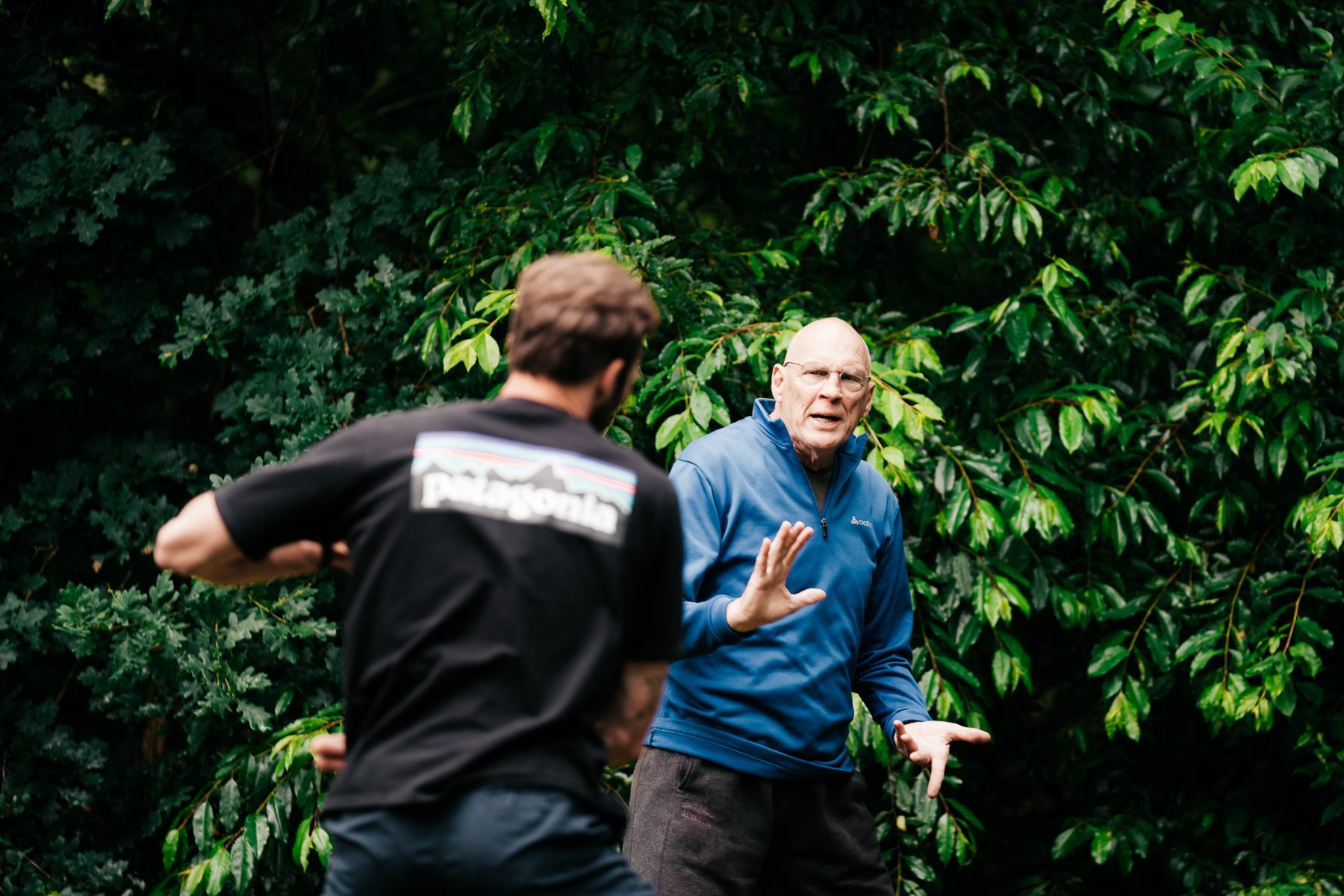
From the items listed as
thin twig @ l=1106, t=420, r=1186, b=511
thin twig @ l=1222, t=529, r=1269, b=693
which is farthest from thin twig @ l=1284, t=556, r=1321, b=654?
thin twig @ l=1106, t=420, r=1186, b=511

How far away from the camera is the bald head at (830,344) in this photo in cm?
300

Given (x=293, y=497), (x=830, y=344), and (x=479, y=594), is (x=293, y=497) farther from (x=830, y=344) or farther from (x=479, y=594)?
(x=830, y=344)

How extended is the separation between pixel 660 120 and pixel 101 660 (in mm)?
2535

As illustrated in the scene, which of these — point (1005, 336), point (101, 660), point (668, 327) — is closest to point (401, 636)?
point (668, 327)

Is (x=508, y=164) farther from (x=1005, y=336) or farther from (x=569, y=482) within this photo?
(x=569, y=482)

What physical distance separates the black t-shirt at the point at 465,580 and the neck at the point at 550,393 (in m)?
0.03

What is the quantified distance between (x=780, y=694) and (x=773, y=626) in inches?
5.5

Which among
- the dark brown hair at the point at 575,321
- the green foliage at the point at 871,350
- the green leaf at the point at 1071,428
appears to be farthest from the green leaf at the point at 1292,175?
the dark brown hair at the point at 575,321

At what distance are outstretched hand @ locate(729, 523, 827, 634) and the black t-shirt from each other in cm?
64

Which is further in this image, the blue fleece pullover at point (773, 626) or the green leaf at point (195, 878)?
the green leaf at point (195, 878)

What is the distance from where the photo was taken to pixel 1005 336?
12.7 ft

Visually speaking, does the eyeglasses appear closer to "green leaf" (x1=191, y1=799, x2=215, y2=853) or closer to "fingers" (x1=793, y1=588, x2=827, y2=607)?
"fingers" (x1=793, y1=588, x2=827, y2=607)

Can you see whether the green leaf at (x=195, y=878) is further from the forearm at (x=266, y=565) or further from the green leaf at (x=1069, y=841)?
the green leaf at (x=1069, y=841)

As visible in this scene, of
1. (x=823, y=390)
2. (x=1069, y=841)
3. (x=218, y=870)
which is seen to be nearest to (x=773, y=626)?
(x=823, y=390)
